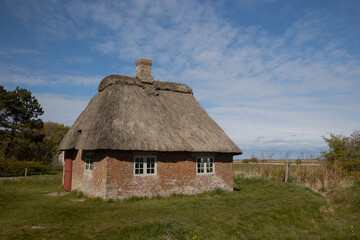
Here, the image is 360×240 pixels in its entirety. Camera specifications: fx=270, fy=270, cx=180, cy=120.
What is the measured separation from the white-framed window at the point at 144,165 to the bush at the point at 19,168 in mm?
19877

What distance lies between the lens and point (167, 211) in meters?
10.8

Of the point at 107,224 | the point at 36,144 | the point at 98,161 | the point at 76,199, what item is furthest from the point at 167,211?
the point at 36,144

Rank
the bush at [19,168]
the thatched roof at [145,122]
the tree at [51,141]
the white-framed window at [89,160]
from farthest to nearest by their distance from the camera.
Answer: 1. the tree at [51,141]
2. the bush at [19,168]
3. the white-framed window at [89,160]
4. the thatched roof at [145,122]

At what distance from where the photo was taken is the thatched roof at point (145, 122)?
13656 mm

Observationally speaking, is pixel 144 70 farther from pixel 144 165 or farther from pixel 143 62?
pixel 144 165

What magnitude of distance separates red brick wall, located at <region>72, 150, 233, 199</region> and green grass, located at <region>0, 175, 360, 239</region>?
527mm

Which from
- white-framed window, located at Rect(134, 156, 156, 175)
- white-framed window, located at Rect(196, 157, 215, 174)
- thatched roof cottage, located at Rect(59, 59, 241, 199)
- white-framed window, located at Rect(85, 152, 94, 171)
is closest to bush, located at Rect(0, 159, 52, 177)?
thatched roof cottage, located at Rect(59, 59, 241, 199)

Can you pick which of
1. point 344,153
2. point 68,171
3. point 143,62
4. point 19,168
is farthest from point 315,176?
point 19,168

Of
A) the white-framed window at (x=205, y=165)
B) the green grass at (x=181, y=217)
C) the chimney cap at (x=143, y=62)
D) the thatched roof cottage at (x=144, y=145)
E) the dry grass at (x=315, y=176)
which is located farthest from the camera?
the dry grass at (x=315, y=176)

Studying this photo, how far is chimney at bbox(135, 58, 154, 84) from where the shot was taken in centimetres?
1773

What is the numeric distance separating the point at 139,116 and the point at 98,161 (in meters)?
3.28

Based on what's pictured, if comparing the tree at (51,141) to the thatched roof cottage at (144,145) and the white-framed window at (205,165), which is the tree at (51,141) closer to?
the thatched roof cottage at (144,145)

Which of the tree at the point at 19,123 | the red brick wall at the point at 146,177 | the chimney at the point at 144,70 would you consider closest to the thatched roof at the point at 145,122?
the chimney at the point at 144,70

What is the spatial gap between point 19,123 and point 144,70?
22.7 m
